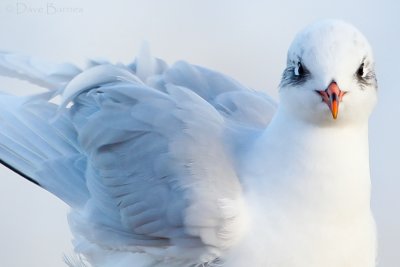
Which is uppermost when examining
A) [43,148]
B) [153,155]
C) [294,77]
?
[294,77]

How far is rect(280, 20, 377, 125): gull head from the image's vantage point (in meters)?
2.17

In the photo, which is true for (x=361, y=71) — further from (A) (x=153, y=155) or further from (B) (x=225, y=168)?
(A) (x=153, y=155)

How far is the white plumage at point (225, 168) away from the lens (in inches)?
87.8

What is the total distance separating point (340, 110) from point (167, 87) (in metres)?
0.49

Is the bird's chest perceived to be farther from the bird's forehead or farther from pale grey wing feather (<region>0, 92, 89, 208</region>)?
pale grey wing feather (<region>0, 92, 89, 208</region>)

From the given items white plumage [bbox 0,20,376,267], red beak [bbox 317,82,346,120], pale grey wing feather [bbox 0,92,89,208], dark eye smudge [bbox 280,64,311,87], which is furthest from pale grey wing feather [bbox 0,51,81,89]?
red beak [bbox 317,82,346,120]

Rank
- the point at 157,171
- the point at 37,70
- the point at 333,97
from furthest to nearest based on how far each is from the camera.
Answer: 1. the point at 37,70
2. the point at 157,171
3. the point at 333,97

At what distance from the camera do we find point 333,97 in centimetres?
214

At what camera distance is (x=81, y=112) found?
2592 millimetres

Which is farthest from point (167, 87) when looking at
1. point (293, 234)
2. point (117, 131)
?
point (293, 234)

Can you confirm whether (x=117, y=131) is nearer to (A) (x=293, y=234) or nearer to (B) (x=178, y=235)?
(B) (x=178, y=235)

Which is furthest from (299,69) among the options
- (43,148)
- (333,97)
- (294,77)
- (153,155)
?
(43,148)

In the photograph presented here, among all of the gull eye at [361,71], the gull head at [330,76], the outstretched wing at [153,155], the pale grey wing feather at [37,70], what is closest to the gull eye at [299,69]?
the gull head at [330,76]

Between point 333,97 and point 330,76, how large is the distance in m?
0.05
